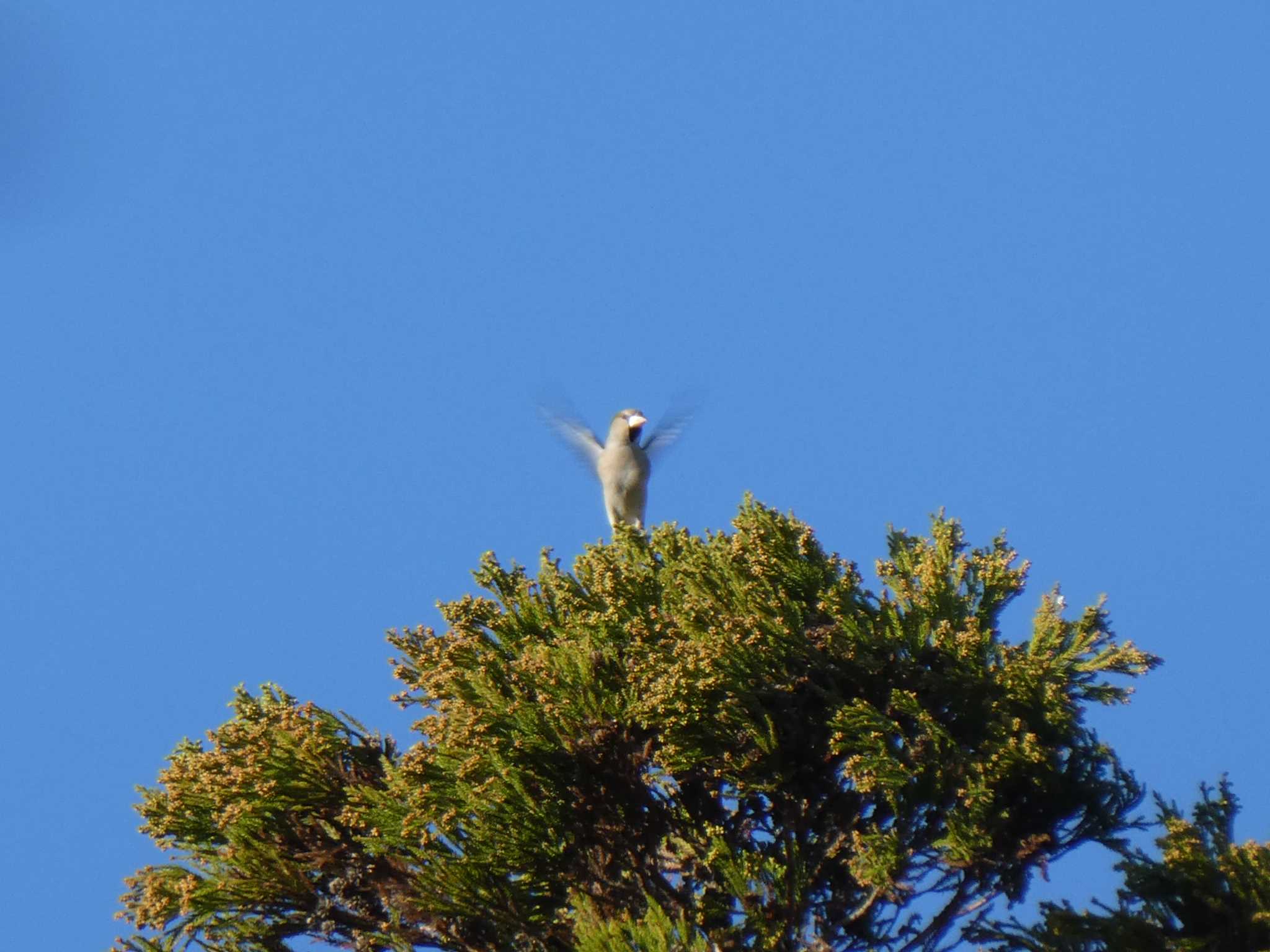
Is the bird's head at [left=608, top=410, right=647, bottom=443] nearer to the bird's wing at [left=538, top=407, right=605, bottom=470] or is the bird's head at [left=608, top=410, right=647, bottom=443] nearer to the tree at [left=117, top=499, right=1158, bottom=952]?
the bird's wing at [left=538, top=407, right=605, bottom=470]

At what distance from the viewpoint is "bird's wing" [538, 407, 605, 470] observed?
1305cm

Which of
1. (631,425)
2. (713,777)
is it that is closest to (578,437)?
(631,425)

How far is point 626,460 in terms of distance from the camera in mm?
12602

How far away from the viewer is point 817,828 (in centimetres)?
725

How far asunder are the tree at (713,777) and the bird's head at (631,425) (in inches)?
203

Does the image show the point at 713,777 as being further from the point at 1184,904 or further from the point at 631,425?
the point at 631,425

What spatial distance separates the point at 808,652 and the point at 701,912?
3.87 ft

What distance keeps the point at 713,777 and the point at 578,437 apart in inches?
243

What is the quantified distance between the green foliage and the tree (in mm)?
329

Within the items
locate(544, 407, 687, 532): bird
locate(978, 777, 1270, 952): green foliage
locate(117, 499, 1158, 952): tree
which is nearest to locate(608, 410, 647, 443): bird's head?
locate(544, 407, 687, 532): bird

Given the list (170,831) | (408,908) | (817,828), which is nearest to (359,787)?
(408,908)

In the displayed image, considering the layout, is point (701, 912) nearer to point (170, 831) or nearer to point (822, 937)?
point (822, 937)

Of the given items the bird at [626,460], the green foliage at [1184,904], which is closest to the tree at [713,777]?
the green foliage at [1184,904]

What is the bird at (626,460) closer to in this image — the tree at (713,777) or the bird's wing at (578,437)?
the bird's wing at (578,437)
